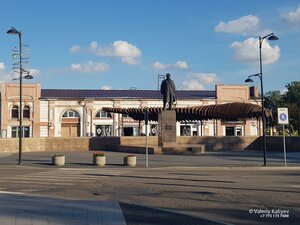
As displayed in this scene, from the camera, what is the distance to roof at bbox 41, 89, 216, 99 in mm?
77812

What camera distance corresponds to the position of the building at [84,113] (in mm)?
73812

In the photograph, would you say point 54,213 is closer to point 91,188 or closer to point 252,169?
point 91,188

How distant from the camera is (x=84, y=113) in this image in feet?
246

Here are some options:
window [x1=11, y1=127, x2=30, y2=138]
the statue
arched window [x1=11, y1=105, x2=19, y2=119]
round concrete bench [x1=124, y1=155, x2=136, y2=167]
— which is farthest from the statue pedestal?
arched window [x1=11, y1=105, x2=19, y2=119]

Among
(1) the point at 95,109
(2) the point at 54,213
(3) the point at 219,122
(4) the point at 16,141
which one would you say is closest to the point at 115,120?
(1) the point at 95,109

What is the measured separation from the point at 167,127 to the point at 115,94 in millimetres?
40897

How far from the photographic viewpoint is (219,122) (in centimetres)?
7781

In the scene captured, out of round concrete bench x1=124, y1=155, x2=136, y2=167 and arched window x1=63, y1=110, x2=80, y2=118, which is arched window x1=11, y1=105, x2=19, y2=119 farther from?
round concrete bench x1=124, y1=155, x2=136, y2=167

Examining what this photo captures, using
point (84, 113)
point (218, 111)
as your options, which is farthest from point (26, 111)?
point (218, 111)

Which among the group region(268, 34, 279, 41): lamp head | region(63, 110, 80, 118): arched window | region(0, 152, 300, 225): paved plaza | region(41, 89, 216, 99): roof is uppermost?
region(41, 89, 216, 99): roof

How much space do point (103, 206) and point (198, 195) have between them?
3569 mm

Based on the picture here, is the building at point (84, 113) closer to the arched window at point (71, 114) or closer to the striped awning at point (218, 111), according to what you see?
the arched window at point (71, 114)

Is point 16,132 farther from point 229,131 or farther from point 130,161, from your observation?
point 130,161

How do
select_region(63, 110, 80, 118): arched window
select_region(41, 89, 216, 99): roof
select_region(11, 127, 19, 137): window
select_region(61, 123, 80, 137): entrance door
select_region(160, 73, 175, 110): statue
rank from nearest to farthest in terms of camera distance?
select_region(160, 73, 175, 110): statue < select_region(11, 127, 19, 137): window < select_region(61, 123, 80, 137): entrance door < select_region(63, 110, 80, 118): arched window < select_region(41, 89, 216, 99): roof
